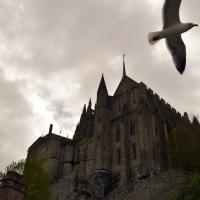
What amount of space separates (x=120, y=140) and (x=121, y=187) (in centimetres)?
1291

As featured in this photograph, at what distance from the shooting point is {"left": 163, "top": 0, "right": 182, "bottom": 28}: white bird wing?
9492mm

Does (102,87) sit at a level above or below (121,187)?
above

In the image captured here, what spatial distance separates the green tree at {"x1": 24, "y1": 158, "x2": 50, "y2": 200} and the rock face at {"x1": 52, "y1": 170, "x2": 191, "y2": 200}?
17.1 ft

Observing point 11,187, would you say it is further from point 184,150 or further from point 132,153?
point 132,153

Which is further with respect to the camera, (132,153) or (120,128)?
(120,128)

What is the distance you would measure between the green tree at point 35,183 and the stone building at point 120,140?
7958 mm

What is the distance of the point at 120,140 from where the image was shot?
51.7 m

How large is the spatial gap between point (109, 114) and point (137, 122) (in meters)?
6.76

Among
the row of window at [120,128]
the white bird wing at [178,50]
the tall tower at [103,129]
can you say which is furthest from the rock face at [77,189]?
Answer: the white bird wing at [178,50]

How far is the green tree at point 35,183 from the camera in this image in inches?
1314

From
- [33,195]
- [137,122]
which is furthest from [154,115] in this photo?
[33,195]

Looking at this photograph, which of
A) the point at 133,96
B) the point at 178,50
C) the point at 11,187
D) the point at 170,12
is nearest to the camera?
the point at 178,50

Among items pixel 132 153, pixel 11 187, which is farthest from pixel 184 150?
pixel 11 187

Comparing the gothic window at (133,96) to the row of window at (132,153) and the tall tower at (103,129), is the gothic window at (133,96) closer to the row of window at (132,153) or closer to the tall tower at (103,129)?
the tall tower at (103,129)
